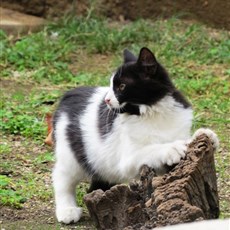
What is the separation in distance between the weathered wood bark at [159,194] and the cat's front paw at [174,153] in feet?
0.14

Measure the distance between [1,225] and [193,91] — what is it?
3444 millimetres

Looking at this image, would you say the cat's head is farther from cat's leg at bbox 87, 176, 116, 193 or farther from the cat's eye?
cat's leg at bbox 87, 176, 116, 193

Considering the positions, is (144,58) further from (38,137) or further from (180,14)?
(180,14)

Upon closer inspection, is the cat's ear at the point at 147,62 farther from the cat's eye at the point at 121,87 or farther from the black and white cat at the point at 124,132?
the cat's eye at the point at 121,87

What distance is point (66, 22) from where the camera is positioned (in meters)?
9.52

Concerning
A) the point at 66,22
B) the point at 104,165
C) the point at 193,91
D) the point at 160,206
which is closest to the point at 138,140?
the point at 104,165

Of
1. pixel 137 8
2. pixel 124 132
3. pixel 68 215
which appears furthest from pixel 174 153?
pixel 137 8

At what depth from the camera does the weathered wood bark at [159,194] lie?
402 cm

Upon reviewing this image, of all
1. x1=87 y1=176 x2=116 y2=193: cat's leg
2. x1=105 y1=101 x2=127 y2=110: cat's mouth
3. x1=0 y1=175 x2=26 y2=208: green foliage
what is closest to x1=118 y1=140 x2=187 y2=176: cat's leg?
x1=105 y1=101 x2=127 y2=110: cat's mouth

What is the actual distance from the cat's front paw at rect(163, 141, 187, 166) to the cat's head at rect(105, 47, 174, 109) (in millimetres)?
424

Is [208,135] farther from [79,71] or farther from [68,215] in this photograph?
[79,71]

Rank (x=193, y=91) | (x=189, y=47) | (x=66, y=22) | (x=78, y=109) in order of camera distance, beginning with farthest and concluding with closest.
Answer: (x=66, y=22) < (x=189, y=47) < (x=193, y=91) < (x=78, y=109)

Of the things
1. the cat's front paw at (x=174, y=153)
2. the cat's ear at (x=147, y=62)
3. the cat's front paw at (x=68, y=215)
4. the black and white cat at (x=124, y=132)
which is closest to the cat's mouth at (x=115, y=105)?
the black and white cat at (x=124, y=132)

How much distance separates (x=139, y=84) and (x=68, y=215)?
94cm
